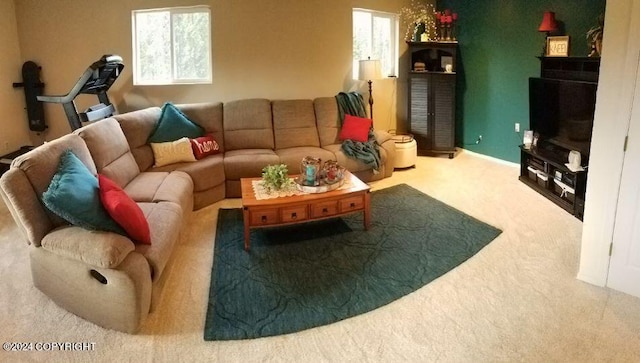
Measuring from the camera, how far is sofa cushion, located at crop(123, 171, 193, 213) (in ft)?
11.5

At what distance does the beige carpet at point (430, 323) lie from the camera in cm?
224

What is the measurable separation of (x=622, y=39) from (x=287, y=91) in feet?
13.1

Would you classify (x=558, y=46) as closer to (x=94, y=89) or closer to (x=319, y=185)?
(x=319, y=185)

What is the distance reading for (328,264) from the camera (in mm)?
3184

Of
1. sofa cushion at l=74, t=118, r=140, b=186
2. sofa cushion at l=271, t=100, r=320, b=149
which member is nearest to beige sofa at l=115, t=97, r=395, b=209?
sofa cushion at l=271, t=100, r=320, b=149

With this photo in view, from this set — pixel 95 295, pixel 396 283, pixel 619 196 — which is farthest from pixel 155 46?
pixel 619 196

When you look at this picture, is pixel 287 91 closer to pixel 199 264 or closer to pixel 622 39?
pixel 199 264

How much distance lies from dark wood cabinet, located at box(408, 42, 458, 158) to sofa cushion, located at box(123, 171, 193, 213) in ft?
11.7

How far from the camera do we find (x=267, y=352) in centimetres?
225

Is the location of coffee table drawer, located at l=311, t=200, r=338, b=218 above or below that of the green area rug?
above

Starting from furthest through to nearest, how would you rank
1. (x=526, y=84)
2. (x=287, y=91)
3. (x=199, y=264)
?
(x=287, y=91) < (x=526, y=84) < (x=199, y=264)

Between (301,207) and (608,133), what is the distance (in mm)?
2189

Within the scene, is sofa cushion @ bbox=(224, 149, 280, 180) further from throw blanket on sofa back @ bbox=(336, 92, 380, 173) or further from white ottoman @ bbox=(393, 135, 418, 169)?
white ottoman @ bbox=(393, 135, 418, 169)

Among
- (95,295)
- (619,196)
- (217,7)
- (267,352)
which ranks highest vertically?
(217,7)
